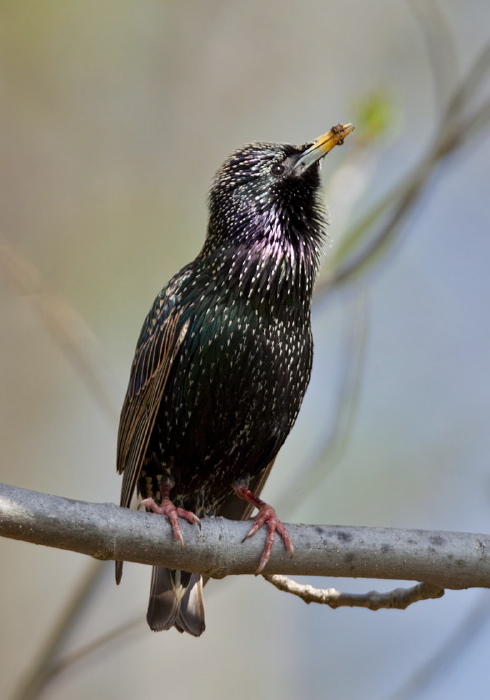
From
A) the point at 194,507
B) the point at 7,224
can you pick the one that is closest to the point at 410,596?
the point at 194,507

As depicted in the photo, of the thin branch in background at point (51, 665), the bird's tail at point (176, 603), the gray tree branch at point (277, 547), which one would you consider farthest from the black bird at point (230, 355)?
the gray tree branch at point (277, 547)

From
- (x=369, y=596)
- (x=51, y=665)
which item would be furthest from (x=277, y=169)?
(x=51, y=665)

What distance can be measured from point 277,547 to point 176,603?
1.35m

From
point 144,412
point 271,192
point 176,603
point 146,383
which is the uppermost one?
point 271,192

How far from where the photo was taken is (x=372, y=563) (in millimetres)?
3600

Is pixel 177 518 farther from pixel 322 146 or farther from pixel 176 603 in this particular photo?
pixel 322 146

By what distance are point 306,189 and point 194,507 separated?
1.77 meters

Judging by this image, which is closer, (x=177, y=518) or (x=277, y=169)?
(x=177, y=518)

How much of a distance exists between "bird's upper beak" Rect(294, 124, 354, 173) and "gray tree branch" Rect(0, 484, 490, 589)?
2042mm

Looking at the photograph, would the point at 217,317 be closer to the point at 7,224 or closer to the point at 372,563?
the point at 372,563

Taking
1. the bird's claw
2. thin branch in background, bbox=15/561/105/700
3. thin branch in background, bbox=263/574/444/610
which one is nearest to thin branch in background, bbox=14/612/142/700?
thin branch in background, bbox=15/561/105/700

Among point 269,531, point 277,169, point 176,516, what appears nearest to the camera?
point 176,516

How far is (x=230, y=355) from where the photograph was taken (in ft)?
15.1

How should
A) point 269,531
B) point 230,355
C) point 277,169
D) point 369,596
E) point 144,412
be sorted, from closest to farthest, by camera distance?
point 269,531
point 369,596
point 230,355
point 144,412
point 277,169
